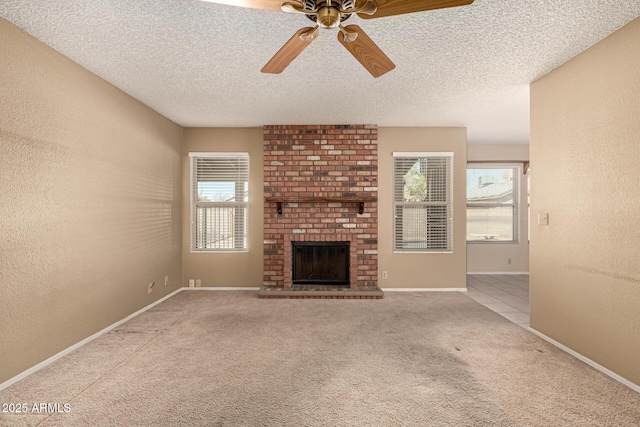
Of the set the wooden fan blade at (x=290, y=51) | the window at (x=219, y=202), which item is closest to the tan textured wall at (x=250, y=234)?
the window at (x=219, y=202)

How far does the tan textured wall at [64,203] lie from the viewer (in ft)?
6.86

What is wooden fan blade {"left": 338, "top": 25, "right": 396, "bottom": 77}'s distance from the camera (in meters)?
1.68

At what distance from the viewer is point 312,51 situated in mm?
2416

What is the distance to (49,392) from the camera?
76.9 inches

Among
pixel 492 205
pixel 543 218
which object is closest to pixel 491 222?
pixel 492 205

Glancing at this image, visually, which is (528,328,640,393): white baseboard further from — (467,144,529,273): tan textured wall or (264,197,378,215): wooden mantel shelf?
(467,144,529,273): tan textured wall

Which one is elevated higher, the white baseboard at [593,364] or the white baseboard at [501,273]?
the white baseboard at [501,273]

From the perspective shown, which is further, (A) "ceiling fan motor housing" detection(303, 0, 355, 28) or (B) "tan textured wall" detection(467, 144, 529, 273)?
(B) "tan textured wall" detection(467, 144, 529, 273)

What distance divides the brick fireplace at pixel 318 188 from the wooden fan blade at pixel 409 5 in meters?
2.97

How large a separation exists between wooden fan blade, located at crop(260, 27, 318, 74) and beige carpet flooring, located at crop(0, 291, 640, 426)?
2188 millimetres

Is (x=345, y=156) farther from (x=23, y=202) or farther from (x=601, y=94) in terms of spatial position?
(x=23, y=202)

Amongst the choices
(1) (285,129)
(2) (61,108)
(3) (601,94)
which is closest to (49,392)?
(2) (61,108)

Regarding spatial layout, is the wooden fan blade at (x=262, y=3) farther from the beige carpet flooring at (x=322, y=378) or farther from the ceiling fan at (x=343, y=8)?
the beige carpet flooring at (x=322, y=378)

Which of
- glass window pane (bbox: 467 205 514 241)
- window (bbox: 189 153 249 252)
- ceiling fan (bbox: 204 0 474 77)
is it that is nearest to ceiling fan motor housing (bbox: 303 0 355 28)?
ceiling fan (bbox: 204 0 474 77)
